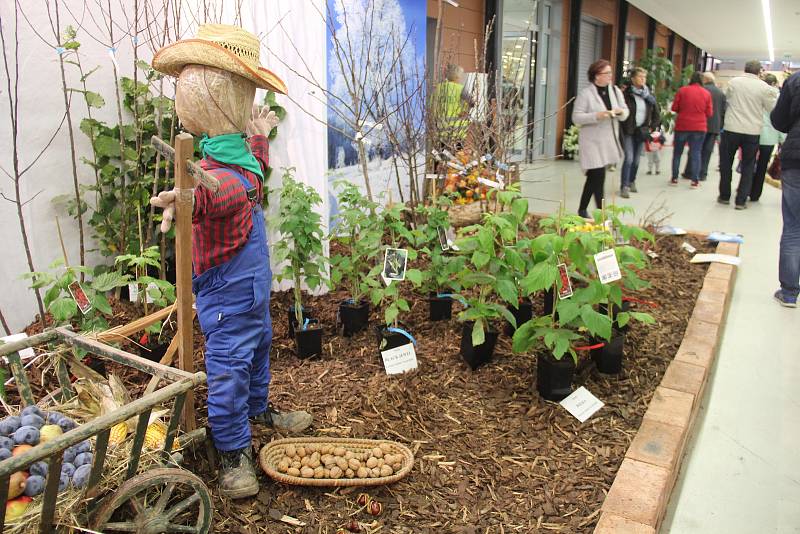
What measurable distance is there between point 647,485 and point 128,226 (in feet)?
9.93

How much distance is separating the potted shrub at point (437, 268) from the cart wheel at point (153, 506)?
1908 millimetres

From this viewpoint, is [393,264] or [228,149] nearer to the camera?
[228,149]

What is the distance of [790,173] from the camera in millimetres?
4312

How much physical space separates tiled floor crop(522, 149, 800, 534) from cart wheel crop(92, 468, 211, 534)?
1714 millimetres

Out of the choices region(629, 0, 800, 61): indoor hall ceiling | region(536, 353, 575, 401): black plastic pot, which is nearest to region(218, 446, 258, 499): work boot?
region(536, 353, 575, 401): black plastic pot

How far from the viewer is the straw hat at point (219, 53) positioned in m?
1.98

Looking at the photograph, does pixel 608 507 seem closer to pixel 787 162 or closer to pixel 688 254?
pixel 787 162

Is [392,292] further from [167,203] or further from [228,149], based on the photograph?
[167,203]

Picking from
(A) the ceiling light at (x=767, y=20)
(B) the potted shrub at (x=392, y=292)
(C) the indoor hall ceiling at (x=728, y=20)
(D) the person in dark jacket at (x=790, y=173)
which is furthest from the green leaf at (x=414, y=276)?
(A) the ceiling light at (x=767, y=20)

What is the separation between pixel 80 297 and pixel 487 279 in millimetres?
1787

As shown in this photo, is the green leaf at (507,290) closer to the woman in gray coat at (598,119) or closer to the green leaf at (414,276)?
the green leaf at (414,276)

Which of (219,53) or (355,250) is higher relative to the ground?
(219,53)

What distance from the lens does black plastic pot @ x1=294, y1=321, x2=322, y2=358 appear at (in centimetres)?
327

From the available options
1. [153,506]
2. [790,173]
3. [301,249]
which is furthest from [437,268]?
[790,173]
